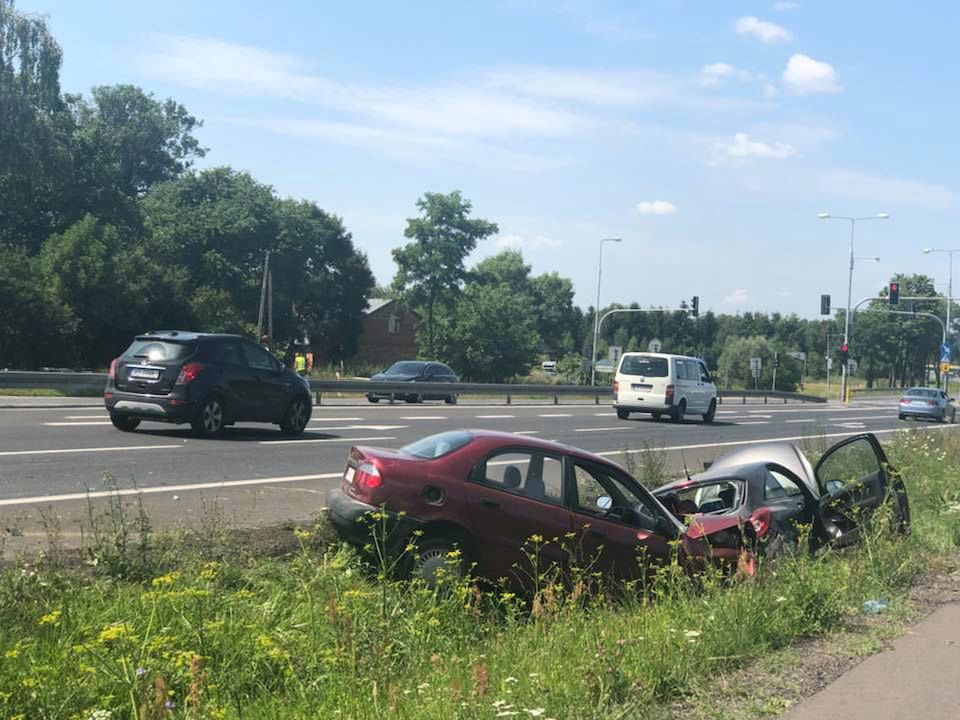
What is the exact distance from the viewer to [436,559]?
24.3 feet

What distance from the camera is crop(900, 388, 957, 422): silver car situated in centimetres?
4453

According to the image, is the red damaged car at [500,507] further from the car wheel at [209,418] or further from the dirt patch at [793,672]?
the car wheel at [209,418]

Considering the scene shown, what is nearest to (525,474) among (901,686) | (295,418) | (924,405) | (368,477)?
(368,477)

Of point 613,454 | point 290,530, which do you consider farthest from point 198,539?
point 613,454

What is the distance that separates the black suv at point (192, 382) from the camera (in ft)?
54.6

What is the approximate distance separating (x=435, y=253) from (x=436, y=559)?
79.3m

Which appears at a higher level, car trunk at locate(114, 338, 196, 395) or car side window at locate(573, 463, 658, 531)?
car trunk at locate(114, 338, 196, 395)

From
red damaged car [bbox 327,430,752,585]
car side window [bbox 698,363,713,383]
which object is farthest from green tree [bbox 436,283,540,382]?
red damaged car [bbox 327,430,752,585]

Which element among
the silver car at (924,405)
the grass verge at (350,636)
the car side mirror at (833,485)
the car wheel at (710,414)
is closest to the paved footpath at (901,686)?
the grass verge at (350,636)

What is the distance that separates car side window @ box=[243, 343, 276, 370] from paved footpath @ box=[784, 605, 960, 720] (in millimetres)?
13203

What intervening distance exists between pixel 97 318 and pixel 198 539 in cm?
4041

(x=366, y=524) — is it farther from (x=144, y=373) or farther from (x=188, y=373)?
(x=144, y=373)

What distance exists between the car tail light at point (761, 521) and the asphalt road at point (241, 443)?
516 cm

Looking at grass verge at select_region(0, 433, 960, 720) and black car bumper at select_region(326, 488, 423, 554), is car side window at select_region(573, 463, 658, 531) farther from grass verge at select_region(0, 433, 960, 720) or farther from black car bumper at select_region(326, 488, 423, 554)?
black car bumper at select_region(326, 488, 423, 554)
